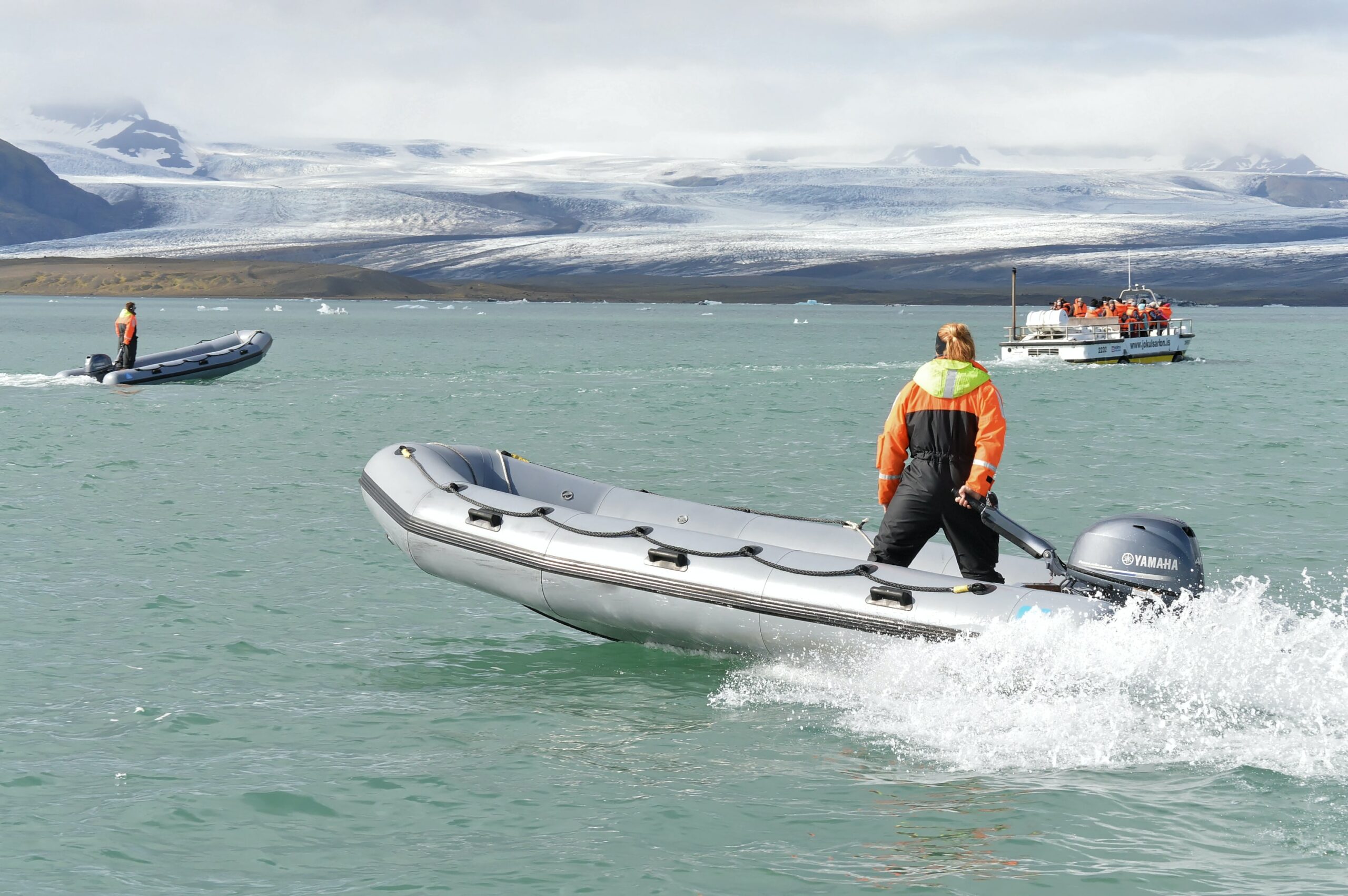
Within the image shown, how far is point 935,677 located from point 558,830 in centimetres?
203

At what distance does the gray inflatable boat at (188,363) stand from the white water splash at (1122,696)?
74.3 feet

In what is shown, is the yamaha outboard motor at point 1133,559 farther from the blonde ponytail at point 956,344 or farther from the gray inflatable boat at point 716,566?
the blonde ponytail at point 956,344

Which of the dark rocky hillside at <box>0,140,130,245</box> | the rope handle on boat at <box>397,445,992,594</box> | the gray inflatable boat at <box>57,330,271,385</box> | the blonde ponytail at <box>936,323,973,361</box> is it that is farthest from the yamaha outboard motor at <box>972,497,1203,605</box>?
the dark rocky hillside at <box>0,140,130,245</box>

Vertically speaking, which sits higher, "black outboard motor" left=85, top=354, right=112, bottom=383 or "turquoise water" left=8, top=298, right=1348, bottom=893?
"black outboard motor" left=85, top=354, right=112, bottom=383

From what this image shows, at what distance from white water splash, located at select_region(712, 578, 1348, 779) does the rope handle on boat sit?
282 mm

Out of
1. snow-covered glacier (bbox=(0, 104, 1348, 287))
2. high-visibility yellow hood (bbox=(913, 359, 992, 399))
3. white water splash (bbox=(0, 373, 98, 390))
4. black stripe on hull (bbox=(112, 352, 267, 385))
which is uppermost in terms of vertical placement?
snow-covered glacier (bbox=(0, 104, 1348, 287))

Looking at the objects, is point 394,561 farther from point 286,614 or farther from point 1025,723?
point 1025,723

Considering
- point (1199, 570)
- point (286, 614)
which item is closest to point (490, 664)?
point (286, 614)

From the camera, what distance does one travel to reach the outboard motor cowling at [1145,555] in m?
6.45

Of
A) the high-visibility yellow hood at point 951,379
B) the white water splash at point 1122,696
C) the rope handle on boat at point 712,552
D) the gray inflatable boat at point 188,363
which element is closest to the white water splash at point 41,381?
the gray inflatable boat at point 188,363

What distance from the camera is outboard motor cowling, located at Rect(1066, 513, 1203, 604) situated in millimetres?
6445

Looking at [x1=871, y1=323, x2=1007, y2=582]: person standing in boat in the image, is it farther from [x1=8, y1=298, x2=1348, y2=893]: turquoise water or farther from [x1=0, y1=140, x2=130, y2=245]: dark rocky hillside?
[x1=0, y1=140, x2=130, y2=245]: dark rocky hillside

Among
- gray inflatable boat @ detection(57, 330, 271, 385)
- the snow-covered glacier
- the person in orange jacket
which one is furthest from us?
the snow-covered glacier

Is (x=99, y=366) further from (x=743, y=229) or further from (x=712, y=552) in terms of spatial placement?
(x=743, y=229)
